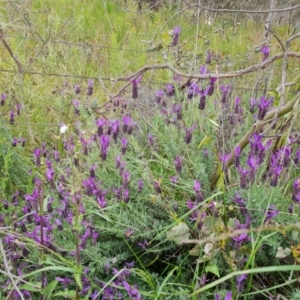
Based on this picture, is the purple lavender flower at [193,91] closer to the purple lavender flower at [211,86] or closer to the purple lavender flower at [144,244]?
the purple lavender flower at [211,86]

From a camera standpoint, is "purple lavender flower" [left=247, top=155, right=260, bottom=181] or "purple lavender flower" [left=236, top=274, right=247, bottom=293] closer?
"purple lavender flower" [left=236, top=274, right=247, bottom=293]

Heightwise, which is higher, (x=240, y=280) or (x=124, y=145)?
(x=124, y=145)

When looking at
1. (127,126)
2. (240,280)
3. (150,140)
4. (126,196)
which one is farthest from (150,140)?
(240,280)

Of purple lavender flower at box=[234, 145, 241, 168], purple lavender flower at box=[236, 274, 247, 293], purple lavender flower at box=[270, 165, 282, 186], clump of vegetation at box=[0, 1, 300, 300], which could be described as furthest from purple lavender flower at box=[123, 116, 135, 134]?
purple lavender flower at box=[236, 274, 247, 293]

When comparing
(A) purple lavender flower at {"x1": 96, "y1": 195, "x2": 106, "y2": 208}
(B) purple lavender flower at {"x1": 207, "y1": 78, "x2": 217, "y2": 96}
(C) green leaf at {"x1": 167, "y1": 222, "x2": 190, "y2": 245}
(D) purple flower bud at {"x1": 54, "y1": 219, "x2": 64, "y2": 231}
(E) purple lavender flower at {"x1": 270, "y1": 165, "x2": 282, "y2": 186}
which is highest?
(B) purple lavender flower at {"x1": 207, "y1": 78, "x2": 217, "y2": 96}

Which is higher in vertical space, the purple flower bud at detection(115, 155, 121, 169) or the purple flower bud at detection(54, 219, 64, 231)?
the purple flower bud at detection(115, 155, 121, 169)

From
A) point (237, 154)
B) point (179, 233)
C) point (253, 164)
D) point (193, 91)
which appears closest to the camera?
point (179, 233)

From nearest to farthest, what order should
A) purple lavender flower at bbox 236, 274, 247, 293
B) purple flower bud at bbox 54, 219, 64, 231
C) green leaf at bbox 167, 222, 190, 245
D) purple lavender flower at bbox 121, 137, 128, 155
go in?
green leaf at bbox 167, 222, 190, 245 < purple lavender flower at bbox 236, 274, 247, 293 < purple flower bud at bbox 54, 219, 64, 231 < purple lavender flower at bbox 121, 137, 128, 155

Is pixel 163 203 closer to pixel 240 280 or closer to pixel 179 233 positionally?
pixel 240 280

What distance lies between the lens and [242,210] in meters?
1.45

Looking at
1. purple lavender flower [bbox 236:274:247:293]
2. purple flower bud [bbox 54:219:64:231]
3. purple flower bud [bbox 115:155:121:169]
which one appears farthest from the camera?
purple flower bud [bbox 115:155:121:169]

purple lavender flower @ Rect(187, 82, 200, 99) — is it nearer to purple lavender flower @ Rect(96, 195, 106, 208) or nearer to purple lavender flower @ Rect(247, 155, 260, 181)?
purple lavender flower @ Rect(247, 155, 260, 181)

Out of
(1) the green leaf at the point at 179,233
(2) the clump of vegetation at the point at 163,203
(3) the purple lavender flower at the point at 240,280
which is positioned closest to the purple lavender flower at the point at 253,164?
(2) the clump of vegetation at the point at 163,203

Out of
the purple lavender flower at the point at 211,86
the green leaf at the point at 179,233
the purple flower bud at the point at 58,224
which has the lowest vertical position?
the purple flower bud at the point at 58,224
